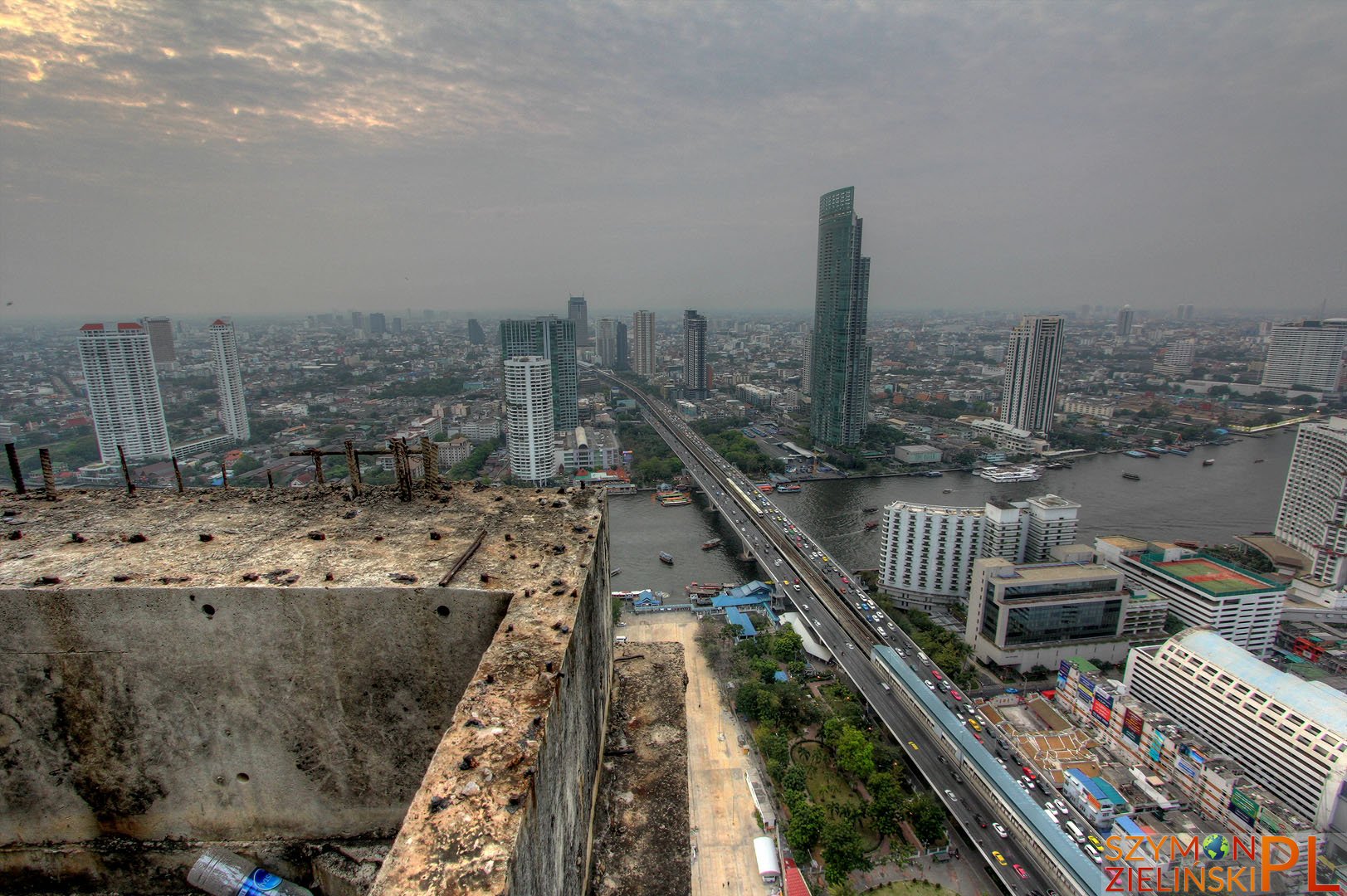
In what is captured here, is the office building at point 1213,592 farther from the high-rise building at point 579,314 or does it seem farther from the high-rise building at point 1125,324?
the high-rise building at point 1125,324

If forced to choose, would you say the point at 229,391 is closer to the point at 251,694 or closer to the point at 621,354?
the point at 251,694

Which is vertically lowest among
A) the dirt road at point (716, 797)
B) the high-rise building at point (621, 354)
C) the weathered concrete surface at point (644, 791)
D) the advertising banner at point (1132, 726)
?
the dirt road at point (716, 797)

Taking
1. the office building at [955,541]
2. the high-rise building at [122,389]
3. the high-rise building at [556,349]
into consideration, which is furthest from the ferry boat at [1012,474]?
the high-rise building at [122,389]

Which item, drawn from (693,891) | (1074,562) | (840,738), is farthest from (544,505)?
(1074,562)

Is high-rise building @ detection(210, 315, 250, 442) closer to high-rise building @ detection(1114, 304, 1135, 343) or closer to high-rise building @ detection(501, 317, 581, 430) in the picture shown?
high-rise building @ detection(501, 317, 581, 430)

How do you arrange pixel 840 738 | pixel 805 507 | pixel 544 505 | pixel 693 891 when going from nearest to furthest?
pixel 544 505, pixel 693 891, pixel 840 738, pixel 805 507

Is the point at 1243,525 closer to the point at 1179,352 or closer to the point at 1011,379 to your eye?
the point at 1011,379
